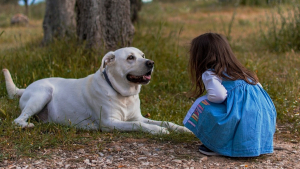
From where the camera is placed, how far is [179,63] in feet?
20.1

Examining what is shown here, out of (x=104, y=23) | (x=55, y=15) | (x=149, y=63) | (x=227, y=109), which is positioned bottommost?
(x=227, y=109)

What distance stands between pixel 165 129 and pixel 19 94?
2132 mm

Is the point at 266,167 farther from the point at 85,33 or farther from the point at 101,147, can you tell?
the point at 85,33

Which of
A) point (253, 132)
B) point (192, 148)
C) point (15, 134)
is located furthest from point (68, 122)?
point (253, 132)

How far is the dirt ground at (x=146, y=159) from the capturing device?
117 inches

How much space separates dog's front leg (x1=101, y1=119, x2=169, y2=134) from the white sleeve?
841 mm

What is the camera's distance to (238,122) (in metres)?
3.03

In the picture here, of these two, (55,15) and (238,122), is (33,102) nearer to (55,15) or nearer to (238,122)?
(238,122)

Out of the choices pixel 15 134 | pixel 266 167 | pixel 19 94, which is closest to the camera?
pixel 266 167

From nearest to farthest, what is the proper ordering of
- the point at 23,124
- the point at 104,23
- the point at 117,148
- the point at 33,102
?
the point at 117,148 < the point at 23,124 < the point at 33,102 < the point at 104,23

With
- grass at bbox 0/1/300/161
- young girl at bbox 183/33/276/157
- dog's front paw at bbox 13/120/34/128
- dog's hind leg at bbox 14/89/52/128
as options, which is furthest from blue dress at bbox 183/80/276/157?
dog's hind leg at bbox 14/89/52/128

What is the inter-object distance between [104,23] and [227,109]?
3.52 m

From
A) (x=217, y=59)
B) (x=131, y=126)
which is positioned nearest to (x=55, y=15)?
(x=131, y=126)

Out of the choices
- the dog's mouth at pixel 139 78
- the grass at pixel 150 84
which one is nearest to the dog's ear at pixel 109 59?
the dog's mouth at pixel 139 78
